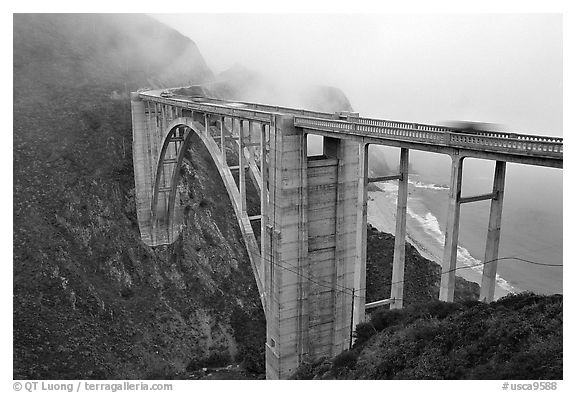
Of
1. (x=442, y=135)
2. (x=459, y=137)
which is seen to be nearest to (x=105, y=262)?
(x=442, y=135)

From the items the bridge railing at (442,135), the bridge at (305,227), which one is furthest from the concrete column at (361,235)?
the bridge railing at (442,135)

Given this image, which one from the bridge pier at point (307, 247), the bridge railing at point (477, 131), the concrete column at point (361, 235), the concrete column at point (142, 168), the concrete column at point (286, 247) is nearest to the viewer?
the bridge railing at point (477, 131)

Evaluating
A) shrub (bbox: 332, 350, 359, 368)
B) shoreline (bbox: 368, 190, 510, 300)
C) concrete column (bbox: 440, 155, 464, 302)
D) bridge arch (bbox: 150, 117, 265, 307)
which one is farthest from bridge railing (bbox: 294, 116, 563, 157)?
shoreline (bbox: 368, 190, 510, 300)

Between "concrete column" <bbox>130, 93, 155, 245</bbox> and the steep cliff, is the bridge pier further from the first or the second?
"concrete column" <bbox>130, 93, 155, 245</bbox>

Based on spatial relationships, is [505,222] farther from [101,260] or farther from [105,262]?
[101,260]

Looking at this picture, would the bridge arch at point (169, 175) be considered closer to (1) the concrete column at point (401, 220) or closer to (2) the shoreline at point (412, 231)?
(1) the concrete column at point (401, 220)

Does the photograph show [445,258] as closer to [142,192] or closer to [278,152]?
[278,152]
